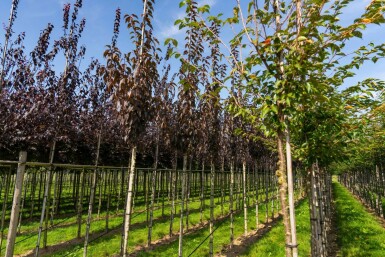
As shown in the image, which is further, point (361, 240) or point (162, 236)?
point (162, 236)

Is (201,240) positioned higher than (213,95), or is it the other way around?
(213,95)

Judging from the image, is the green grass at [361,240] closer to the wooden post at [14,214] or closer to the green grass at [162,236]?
the green grass at [162,236]

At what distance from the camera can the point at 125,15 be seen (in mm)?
8195

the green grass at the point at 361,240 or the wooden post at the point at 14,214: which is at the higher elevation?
the wooden post at the point at 14,214

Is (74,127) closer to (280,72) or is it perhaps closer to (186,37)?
(186,37)

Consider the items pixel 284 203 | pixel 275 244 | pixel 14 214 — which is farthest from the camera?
pixel 275 244

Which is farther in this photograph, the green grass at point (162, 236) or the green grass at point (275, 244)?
the green grass at point (162, 236)

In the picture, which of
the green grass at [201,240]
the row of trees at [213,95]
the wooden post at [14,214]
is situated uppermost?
the row of trees at [213,95]

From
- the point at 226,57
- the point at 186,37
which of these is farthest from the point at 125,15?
the point at 226,57

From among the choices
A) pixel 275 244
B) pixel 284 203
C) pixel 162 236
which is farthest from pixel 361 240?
pixel 284 203

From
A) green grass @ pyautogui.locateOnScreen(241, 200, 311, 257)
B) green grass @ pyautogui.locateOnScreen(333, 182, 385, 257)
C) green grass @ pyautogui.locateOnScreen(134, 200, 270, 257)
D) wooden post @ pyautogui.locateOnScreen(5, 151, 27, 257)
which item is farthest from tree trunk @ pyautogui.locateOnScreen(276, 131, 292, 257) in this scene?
green grass @ pyautogui.locateOnScreen(333, 182, 385, 257)

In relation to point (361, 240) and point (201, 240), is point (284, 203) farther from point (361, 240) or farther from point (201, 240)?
point (361, 240)

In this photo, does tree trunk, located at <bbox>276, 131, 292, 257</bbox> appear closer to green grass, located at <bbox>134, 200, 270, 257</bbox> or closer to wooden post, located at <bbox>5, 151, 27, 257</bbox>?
wooden post, located at <bbox>5, 151, 27, 257</bbox>

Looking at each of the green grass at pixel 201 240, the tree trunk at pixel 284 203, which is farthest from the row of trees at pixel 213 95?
the green grass at pixel 201 240
